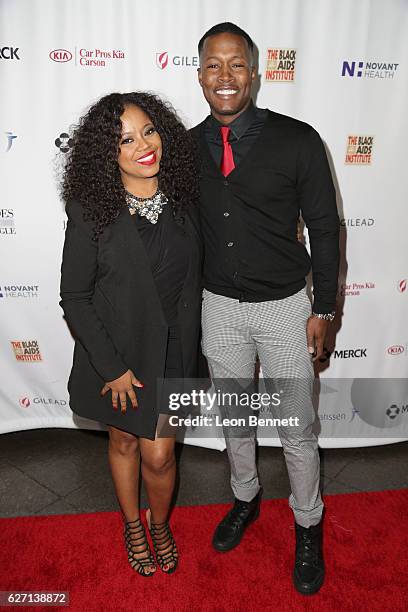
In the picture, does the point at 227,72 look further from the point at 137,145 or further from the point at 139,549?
the point at 139,549

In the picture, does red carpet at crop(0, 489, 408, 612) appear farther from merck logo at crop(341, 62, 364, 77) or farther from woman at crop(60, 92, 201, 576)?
merck logo at crop(341, 62, 364, 77)

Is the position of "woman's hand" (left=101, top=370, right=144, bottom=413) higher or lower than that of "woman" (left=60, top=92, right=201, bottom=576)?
lower

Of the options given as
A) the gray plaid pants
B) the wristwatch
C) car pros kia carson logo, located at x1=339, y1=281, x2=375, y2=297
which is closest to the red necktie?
the gray plaid pants

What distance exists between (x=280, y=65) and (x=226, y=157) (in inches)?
38.8

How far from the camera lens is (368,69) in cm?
276

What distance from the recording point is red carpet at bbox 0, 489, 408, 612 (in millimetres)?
2189

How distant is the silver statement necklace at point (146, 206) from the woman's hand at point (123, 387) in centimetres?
60

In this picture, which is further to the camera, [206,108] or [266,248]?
[206,108]

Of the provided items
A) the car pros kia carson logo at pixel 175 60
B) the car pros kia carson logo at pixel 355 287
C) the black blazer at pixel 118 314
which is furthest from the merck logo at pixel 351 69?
the black blazer at pixel 118 314

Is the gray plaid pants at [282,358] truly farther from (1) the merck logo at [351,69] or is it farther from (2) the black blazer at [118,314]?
(1) the merck logo at [351,69]

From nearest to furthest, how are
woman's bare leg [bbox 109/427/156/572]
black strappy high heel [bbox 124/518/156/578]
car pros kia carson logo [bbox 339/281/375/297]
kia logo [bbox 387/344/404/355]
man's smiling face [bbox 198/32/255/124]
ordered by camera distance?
man's smiling face [bbox 198/32/255/124] → woman's bare leg [bbox 109/427/156/572] → black strappy high heel [bbox 124/518/156/578] → car pros kia carson logo [bbox 339/281/375/297] → kia logo [bbox 387/344/404/355]

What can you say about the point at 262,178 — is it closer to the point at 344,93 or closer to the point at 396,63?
the point at 344,93

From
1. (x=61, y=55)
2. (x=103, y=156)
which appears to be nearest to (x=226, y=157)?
(x=103, y=156)

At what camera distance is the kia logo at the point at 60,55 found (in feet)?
8.96
